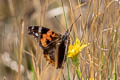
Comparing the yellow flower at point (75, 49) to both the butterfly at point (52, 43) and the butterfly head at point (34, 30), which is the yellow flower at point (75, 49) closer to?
the butterfly at point (52, 43)

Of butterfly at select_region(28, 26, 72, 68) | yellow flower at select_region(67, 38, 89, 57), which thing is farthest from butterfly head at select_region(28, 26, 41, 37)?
yellow flower at select_region(67, 38, 89, 57)

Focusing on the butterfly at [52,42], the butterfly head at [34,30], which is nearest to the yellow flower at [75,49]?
the butterfly at [52,42]

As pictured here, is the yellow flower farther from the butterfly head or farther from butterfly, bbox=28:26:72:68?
the butterfly head

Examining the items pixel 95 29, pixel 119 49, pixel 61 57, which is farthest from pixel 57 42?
pixel 119 49

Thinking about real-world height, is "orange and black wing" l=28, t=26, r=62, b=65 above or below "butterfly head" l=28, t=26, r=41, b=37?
below

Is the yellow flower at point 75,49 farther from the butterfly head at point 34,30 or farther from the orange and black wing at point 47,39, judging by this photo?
the butterfly head at point 34,30

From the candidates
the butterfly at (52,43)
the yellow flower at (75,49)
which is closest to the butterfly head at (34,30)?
the butterfly at (52,43)

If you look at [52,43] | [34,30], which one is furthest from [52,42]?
[34,30]

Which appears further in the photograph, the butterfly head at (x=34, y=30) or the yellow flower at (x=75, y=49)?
the butterfly head at (x=34, y=30)

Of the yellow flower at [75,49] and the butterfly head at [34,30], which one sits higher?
the butterfly head at [34,30]
